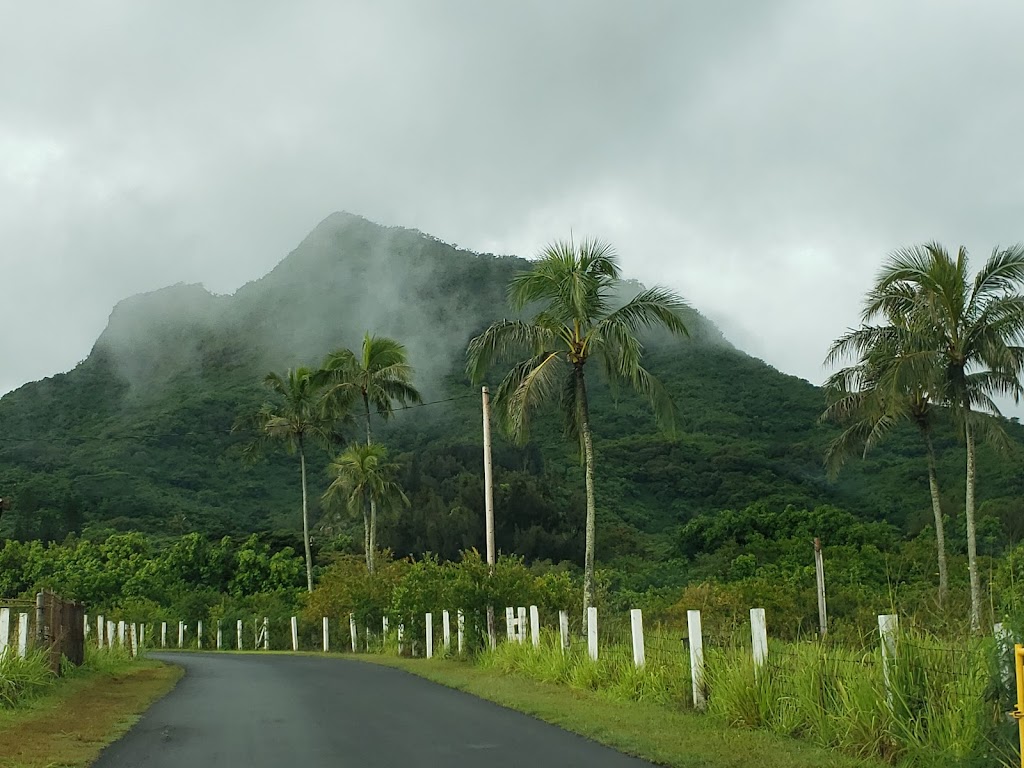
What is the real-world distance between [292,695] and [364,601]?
22485mm

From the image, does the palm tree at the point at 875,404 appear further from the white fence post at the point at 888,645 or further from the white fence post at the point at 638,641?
the white fence post at the point at 888,645

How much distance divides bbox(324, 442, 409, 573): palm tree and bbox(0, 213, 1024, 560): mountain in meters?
10.2

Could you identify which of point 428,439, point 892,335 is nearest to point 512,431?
point 892,335

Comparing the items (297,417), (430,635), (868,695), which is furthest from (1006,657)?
(297,417)

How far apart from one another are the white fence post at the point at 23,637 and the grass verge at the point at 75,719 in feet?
2.69

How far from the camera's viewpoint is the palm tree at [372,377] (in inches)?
1724

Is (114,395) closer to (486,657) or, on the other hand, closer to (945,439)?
(945,439)

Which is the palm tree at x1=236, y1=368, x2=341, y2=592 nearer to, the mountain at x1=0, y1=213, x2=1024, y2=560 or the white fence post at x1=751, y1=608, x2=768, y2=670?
the mountain at x1=0, y1=213, x2=1024, y2=560

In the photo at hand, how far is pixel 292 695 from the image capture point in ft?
62.3

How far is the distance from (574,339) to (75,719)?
13117 mm

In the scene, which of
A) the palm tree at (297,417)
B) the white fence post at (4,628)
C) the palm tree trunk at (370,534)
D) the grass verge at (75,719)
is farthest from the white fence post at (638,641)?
the palm tree at (297,417)

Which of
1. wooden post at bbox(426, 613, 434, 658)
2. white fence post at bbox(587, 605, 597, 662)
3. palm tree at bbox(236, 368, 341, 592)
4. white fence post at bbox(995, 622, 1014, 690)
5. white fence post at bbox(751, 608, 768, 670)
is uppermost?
palm tree at bbox(236, 368, 341, 592)

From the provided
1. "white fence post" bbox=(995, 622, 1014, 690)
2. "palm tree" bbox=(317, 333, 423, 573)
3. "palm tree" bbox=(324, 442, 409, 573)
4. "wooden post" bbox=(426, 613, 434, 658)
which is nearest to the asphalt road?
"white fence post" bbox=(995, 622, 1014, 690)

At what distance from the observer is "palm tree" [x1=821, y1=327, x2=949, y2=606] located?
32594 millimetres
